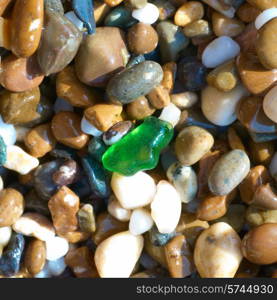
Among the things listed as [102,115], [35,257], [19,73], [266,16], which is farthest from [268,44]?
[35,257]

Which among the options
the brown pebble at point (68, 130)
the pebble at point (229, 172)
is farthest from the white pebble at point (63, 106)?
the pebble at point (229, 172)

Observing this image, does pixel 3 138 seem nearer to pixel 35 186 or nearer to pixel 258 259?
pixel 35 186

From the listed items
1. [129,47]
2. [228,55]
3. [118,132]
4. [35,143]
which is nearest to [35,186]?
[35,143]

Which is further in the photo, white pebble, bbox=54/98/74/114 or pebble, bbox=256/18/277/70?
white pebble, bbox=54/98/74/114

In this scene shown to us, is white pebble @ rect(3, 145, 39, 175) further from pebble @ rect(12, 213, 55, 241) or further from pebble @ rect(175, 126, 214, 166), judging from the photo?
pebble @ rect(175, 126, 214, 166)

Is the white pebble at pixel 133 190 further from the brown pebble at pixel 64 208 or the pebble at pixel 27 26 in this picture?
the pebble at pixel 27 26

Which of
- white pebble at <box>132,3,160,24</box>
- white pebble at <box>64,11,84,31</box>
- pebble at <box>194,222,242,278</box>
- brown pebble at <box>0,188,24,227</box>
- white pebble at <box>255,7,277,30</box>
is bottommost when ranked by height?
pebble at <box>194,222,242,278</box>

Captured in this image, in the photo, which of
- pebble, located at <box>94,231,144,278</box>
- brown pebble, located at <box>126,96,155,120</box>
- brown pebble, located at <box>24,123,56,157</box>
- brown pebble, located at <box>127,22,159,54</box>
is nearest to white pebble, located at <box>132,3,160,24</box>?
brown pebble, located at <box>127,22,159,54</box>
